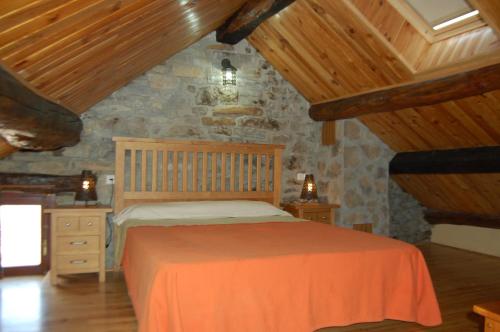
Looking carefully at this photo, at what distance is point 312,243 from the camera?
2.80 metres

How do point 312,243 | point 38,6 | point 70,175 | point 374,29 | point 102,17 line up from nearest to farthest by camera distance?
point 38,6, point 102,17, point 312,243, point 374,29, point 70,175

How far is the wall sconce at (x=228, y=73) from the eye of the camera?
189 inches

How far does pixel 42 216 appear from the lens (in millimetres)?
4137

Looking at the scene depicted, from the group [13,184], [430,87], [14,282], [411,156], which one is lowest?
[14,282]

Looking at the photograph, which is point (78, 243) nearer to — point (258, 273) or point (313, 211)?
point (258, 273)

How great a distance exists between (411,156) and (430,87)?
6.04 ft

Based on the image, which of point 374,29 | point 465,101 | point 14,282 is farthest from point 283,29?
point 14,282

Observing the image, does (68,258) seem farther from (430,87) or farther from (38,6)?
(430,87)

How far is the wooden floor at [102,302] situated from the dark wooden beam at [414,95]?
68.2 inches

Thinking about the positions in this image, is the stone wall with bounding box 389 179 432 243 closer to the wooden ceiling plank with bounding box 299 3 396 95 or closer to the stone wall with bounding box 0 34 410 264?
the stone wall with bounding box 0 34 410 264

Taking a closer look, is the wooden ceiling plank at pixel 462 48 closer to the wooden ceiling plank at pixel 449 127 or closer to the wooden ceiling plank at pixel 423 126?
the wooden ceiling plank at pixel 449 127

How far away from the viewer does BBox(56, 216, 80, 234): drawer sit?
375cm

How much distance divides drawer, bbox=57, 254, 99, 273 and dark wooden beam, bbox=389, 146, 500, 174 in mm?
3874

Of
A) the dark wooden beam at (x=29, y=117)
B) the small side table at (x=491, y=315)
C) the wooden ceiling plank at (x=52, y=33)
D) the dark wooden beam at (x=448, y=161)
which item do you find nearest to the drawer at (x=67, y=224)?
the dark wooden beam at (x=29, y=117)
